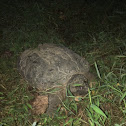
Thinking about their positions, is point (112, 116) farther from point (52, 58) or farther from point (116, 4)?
point (116, 4)

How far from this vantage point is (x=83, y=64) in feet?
9.32

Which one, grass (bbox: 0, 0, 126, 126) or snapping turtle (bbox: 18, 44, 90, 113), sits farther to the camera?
snapping turtle (bbox: 18, 44, 90, 113)

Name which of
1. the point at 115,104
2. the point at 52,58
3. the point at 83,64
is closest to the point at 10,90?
the point at 52,58

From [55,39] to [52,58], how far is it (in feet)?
4.33

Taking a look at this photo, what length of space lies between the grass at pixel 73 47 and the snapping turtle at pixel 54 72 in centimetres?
19

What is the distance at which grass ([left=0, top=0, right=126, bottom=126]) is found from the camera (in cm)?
222

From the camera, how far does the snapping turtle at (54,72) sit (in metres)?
2.46

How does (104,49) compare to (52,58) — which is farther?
(104,49)

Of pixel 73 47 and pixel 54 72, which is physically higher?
pixel 73 47

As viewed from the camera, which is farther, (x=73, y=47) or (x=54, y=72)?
(x=73, y=47)

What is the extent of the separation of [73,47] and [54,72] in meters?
1.29

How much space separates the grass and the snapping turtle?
19 centimetres

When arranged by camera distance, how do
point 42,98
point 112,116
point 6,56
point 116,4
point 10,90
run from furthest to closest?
1. point 116,4
2. point 6,56
3. point 10,90
4. point 42,98
5. point 112,116

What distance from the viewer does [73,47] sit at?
3617mm
